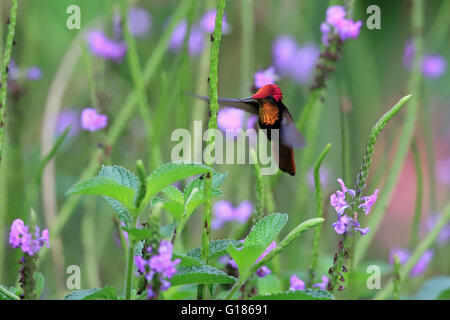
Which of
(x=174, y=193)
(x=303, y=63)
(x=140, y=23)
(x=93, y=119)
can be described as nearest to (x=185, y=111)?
(x=93, y=119)

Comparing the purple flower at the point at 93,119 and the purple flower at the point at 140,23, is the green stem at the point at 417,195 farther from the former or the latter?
the purple flower at the point at 140,23

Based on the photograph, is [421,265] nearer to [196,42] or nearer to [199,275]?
[199,275]

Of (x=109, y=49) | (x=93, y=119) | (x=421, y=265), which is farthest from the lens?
(x=109, y=49)

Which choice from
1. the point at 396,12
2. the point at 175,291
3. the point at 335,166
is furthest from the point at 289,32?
the point at 175,291

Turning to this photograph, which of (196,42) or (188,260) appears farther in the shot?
(196,42)

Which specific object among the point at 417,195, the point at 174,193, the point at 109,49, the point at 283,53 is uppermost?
the point at 283,53

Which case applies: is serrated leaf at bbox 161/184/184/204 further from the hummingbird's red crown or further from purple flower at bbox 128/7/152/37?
purple flower at bbox 128/7/152/37

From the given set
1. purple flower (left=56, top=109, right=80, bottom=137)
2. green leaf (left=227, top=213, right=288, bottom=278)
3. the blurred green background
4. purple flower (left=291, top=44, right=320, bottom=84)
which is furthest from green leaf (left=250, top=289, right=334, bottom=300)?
purple flower (left=56, top=109, right=80, bottom=137)
